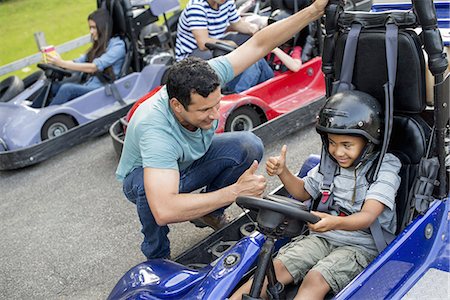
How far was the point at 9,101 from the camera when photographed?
563 centimetres

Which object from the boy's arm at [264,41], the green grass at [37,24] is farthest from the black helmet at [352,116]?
the green grass at [37,24]

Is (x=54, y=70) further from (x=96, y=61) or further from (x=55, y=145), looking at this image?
(x=55, y=145)

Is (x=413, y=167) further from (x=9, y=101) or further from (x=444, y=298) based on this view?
(x=9, y=101)

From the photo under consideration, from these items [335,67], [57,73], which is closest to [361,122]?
[335,67]

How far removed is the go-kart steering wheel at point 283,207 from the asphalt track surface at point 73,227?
1478 millimetres

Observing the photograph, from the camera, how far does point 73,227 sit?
399 cm

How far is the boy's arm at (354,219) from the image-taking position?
7.02 ft

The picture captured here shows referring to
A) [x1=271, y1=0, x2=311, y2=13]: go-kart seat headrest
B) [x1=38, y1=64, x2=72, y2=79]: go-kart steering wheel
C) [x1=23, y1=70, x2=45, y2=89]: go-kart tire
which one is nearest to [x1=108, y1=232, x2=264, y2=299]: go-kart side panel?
[x1=271, y1=0, x2=311, y2=13]: go-kart seat headrest

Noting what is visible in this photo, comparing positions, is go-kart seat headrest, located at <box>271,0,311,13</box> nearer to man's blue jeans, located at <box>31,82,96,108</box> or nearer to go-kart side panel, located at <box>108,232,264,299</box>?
man's blue jeans, located at <box>31,82,96,108</box>

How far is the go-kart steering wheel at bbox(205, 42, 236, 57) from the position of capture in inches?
177

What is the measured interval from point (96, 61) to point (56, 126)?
707 millimetres

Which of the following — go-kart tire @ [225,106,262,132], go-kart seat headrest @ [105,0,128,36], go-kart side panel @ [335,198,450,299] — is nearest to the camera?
go-kart side panel @ [335,198,450,299]

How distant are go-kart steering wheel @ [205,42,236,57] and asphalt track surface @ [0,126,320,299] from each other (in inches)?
30.5

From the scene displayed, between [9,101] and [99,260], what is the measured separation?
267cm
